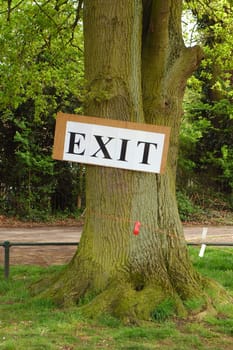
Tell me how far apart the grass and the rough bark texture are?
1.07ft

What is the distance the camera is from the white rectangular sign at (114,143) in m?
6.81

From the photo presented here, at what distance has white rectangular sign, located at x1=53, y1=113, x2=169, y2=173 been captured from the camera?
681cm

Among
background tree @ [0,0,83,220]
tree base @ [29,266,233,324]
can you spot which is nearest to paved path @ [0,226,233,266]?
background tree @ [0,0,83,220]

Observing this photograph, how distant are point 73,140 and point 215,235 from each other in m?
10.3

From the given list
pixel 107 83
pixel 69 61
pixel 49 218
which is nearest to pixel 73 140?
pixel 107 83

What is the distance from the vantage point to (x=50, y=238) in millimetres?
14758

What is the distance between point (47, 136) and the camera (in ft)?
63.5

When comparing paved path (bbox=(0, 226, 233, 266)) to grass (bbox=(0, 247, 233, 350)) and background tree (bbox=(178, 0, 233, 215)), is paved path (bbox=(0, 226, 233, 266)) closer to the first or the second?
grass (bbox=(0, 247, 233, 350))

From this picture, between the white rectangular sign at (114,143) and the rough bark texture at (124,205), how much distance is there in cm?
11

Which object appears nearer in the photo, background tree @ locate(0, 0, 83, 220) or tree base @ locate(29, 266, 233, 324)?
tree base @ locate(29, 266, 233, 324)

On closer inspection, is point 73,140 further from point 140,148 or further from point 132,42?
point 132,42

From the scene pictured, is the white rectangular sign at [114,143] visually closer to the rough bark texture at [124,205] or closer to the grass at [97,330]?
the rough bark texture at [124,205]

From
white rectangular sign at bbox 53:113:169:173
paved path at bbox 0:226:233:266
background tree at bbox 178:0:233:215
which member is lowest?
paved path at bbox 0:226:233:266

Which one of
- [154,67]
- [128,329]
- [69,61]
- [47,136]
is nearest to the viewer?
[128,329]
